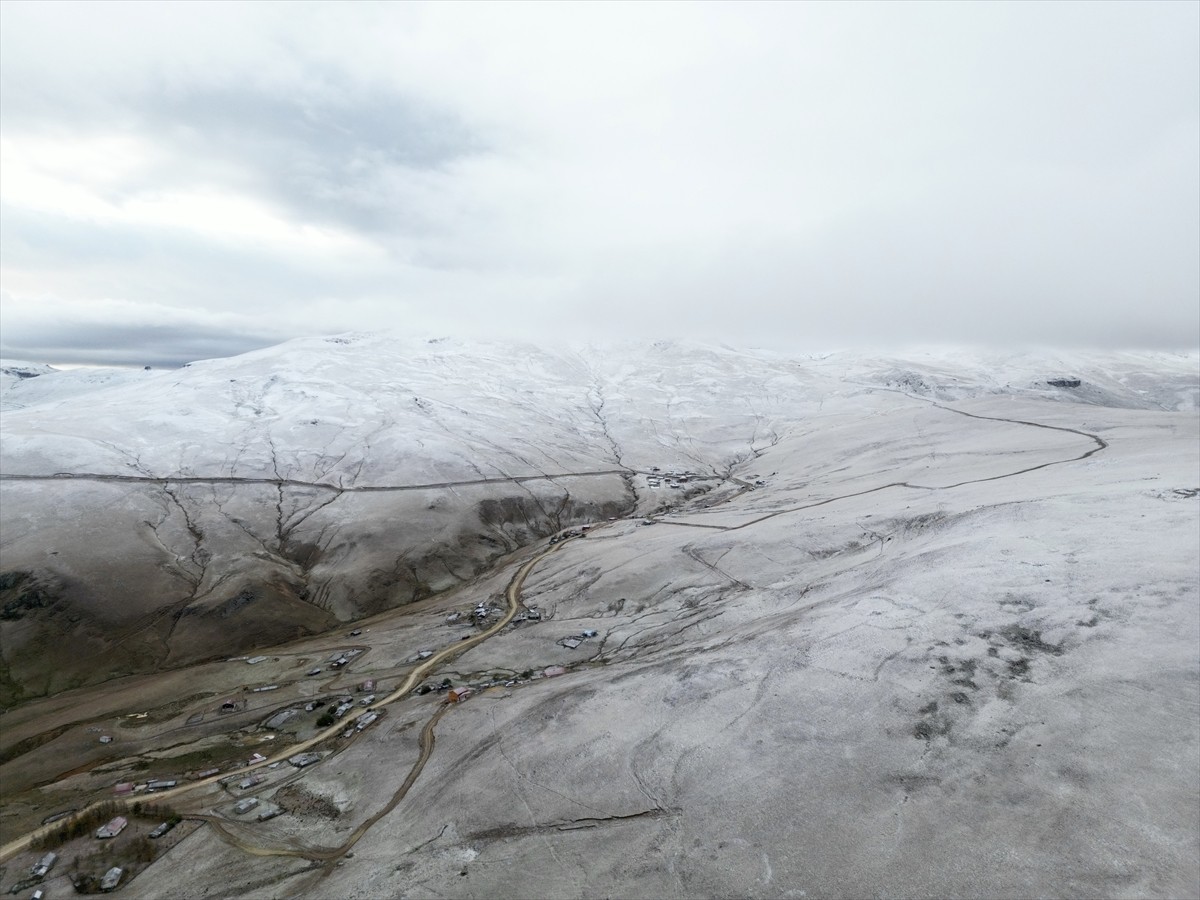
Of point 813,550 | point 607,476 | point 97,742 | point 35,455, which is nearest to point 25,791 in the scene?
point 97,742

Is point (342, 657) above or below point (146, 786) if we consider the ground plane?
below

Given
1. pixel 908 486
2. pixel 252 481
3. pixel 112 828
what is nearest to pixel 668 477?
pixel 908 486

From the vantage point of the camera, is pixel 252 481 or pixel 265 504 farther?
pixel 252 481

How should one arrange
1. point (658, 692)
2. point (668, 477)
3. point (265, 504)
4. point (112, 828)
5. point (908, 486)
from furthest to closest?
point (668, 477) < point (265, 504) < point (908, 486) < point (112, 828) < point (658, 692)

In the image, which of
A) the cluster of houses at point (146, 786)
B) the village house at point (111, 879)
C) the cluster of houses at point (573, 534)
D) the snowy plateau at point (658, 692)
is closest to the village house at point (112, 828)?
the snowy plateau at point (658, 692)

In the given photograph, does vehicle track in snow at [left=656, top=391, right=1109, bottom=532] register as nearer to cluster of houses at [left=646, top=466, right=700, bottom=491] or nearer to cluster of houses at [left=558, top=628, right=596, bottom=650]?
cluster of houses at [left=558, top=628, right=596, bottom=650]

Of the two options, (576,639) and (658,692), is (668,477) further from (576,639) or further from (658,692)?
(658,692)

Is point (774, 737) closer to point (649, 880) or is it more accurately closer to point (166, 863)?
point (649, 880)

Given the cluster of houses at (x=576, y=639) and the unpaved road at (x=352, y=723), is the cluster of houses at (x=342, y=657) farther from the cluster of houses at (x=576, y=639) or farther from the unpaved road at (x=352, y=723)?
the cluster of houses at (x=576, y=639)
